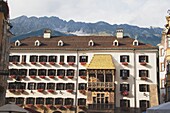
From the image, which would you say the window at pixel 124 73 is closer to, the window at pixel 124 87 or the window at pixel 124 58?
the window at pixel 124 87

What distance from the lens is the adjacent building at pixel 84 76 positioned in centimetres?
4741

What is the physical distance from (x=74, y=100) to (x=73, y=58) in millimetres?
7410

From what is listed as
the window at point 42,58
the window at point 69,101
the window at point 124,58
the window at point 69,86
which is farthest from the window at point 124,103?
the window at point 42,58

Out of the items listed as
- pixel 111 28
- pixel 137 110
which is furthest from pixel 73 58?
pixel 111 28

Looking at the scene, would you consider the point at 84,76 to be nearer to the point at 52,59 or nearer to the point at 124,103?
the point at 52,59

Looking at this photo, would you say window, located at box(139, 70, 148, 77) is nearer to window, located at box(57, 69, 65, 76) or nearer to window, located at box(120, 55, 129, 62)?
window, located at box(120, 55, 129, 62)

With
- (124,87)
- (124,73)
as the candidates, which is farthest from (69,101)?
(124,73)

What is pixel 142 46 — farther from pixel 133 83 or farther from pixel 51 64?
pixel 51 64

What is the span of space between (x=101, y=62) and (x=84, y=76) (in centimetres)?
382

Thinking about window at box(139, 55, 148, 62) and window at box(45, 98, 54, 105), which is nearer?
window at box(45, 98, 54, 105)

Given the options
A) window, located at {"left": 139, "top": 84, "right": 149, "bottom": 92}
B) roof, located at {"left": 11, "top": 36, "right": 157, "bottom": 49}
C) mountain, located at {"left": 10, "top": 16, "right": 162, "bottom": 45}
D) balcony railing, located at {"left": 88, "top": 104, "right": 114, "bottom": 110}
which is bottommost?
balcony railing, located at {"left": 88, "top": 104, "right": 114, "bottom": 110}

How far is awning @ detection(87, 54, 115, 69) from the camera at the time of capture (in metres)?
47.7

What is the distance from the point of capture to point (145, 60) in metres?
49.2

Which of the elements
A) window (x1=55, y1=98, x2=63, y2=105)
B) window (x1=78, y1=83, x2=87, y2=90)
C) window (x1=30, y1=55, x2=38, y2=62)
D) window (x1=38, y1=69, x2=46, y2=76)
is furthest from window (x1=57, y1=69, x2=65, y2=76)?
window (x1=30, y1=55, x2=38, y2=62)
